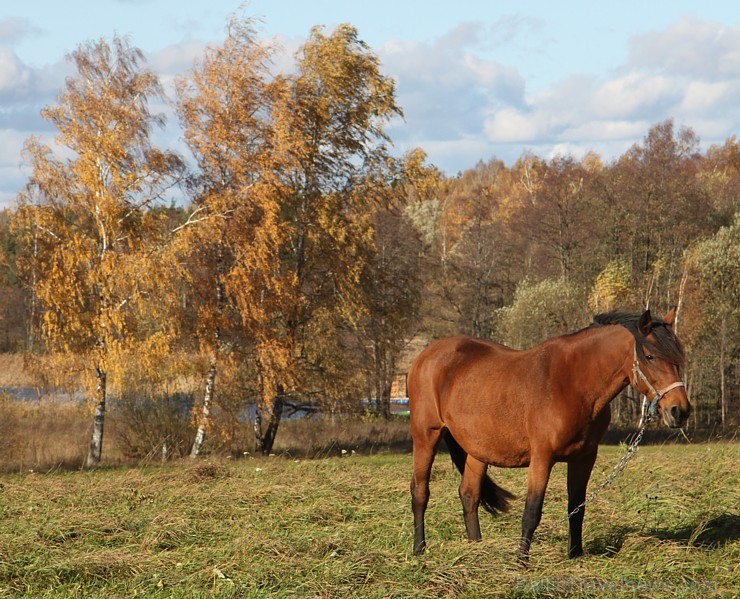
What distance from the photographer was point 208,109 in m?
21.8

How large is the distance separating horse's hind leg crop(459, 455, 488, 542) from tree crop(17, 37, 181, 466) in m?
12.5

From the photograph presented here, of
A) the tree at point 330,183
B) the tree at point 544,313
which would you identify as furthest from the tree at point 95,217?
the tree at point 544,313

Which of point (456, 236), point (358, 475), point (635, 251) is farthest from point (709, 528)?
point (456, 236)

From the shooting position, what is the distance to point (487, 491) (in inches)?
346

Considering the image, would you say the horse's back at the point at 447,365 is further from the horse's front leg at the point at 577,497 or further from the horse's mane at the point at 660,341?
the horse's mane at the point at 660,341

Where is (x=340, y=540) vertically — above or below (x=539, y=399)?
below

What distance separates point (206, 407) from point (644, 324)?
16000mm

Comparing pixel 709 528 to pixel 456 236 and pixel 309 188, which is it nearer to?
pixel 309 188

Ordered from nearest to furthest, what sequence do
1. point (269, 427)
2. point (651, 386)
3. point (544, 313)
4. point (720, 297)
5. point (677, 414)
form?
point (677, 414), point (651, 386), point (269, 427), point (720, 297), point (544, 313)

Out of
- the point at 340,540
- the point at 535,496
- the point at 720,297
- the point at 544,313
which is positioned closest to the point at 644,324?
the point at 535,496

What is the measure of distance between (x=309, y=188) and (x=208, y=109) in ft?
12.7

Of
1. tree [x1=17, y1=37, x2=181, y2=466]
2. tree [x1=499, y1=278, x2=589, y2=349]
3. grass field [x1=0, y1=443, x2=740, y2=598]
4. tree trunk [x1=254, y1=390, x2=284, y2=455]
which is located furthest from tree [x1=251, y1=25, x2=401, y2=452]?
tree [x1=499, y1=278, x2=589, y2=349]

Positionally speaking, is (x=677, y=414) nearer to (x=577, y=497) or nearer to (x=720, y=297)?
(x=577, y=497)

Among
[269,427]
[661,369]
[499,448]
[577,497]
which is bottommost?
[269,427]
